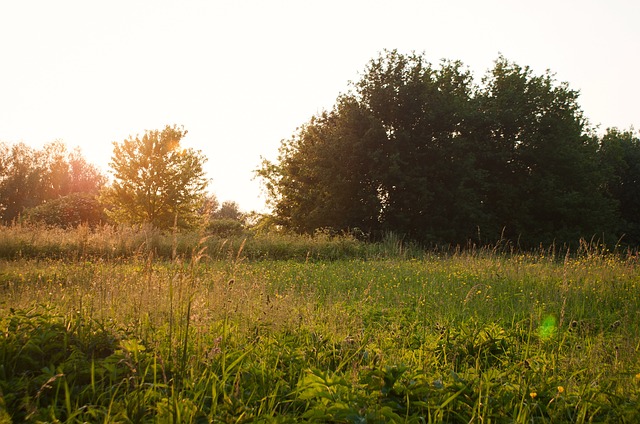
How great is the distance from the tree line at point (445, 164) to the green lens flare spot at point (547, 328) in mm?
16311

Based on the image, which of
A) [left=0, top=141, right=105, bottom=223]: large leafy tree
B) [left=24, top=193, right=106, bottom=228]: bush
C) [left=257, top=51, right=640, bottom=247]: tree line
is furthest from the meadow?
[left=0, top=141, right=105, bottom=223]: large leafy tree

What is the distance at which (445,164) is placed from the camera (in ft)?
77.7

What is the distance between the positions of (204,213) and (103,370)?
1262 millimetres

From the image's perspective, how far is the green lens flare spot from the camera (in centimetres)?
492

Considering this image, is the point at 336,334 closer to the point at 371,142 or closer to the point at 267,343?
the point at 267,343

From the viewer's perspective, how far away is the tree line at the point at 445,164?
2320 cm

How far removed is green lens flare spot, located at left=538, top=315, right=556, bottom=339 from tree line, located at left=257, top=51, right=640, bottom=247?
1631 centimetres

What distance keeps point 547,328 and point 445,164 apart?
758 inches

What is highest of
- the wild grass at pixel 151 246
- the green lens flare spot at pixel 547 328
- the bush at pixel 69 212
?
the bush at pixel 69 212

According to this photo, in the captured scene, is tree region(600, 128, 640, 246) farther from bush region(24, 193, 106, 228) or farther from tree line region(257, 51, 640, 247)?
bush region(24, 193, 106, 228)

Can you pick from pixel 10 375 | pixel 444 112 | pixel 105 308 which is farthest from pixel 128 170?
pixel 10 375

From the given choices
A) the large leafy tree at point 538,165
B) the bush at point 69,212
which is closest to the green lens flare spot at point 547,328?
the large leafy tree at point 538,165

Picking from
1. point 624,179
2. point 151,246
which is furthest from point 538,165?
point 151,246

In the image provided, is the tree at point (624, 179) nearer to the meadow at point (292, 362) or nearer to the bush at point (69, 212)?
the meadow at point (292, 362)
